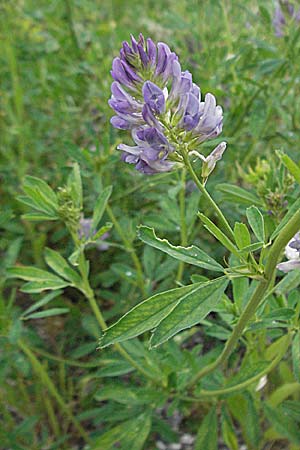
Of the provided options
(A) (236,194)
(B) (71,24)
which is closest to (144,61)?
(A) (236,194)

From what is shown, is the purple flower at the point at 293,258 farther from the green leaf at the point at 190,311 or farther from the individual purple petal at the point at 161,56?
the individual purple petal at the point at 161,56

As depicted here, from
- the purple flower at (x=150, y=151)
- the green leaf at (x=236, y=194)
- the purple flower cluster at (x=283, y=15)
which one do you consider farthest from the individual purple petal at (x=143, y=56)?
the purple flower cluster at (x=283, y=15)

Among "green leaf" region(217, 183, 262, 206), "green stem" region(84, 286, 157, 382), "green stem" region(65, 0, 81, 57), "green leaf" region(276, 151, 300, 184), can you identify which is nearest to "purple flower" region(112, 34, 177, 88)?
"green leaf" region(276, 151, 300, 184)

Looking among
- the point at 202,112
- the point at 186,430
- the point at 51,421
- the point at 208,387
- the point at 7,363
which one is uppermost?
the point at 202,112

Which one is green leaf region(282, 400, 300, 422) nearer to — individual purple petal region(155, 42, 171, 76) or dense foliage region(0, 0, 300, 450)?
dense foliage region(0, 0, 300, 450)

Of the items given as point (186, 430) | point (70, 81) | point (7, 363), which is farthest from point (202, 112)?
point (70, 81)

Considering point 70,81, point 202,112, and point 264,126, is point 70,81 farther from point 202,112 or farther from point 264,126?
point 202,112
